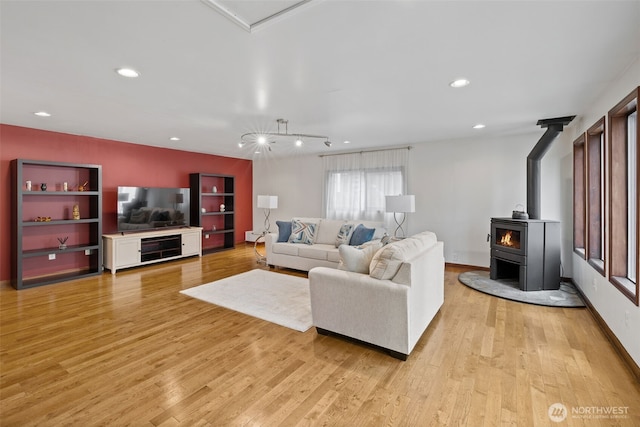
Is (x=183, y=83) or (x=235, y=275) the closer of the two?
(x=183, y=83)

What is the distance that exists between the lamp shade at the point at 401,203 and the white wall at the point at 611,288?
2378 mm

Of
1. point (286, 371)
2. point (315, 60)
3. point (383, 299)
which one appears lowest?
point (286, 371)

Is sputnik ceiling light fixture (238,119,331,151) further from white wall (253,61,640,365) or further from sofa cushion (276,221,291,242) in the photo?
white wall (253,61,640,365)

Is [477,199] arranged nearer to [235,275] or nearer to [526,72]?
[526,72]

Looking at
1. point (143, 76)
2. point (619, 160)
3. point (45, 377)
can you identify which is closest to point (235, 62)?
point (143, 76)

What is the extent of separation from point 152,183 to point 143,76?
4.10 metres

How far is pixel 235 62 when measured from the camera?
2.36 m

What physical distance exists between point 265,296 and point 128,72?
2.87 m

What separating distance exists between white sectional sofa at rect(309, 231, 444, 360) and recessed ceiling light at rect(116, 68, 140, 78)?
2381 millimetres

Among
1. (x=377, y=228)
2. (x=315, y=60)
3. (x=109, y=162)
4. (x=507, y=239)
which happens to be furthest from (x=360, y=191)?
(x=109, y=162)

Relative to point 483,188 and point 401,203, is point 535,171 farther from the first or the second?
point 401,203

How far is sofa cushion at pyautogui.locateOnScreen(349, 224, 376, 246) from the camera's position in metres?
4.94

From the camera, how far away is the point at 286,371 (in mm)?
2287

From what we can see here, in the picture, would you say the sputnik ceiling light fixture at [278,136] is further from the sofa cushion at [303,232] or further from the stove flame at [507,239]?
the stove flame at [507,239]
